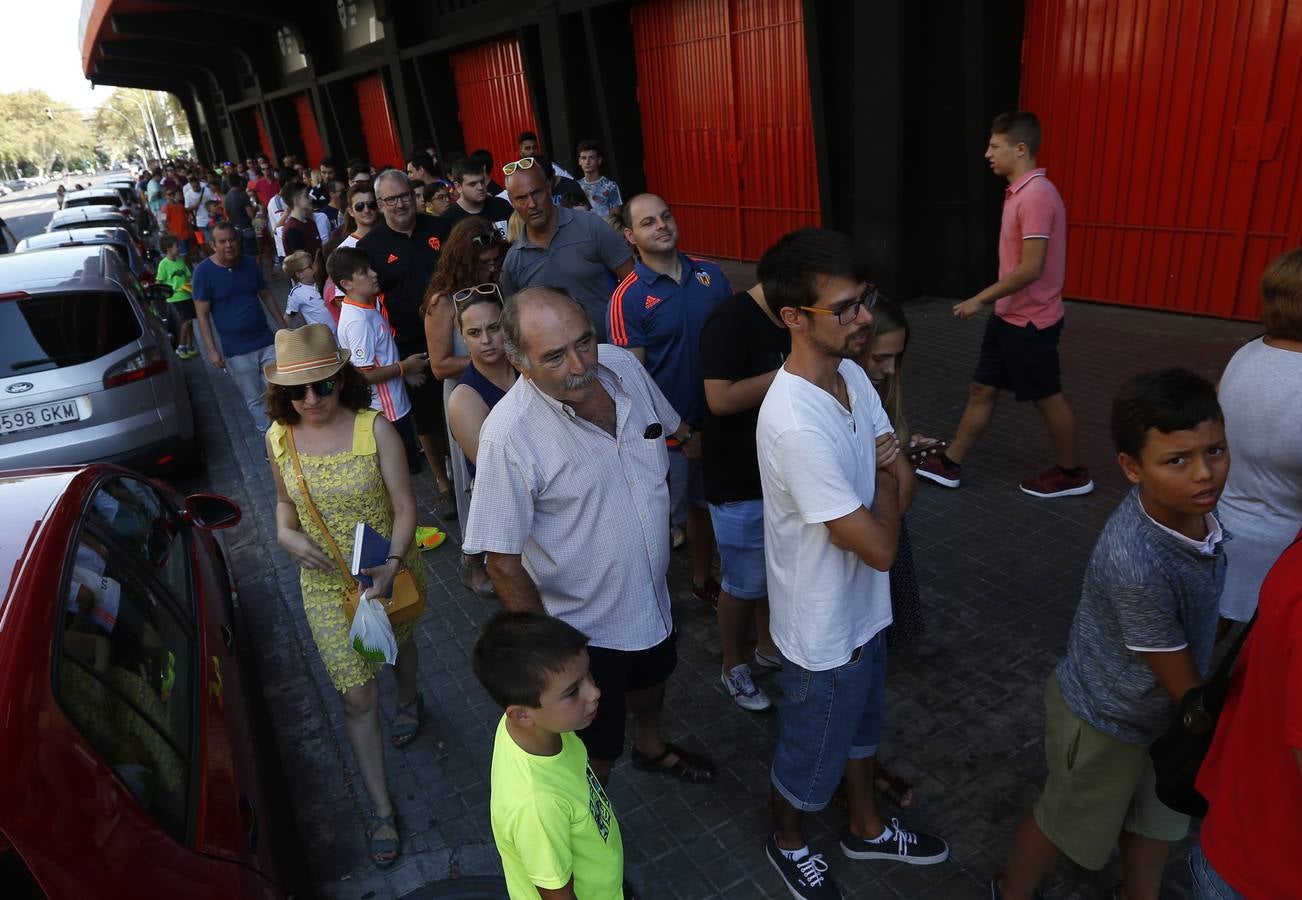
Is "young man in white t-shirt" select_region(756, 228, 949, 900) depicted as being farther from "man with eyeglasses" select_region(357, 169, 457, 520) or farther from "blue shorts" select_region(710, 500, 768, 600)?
"man with eyeglasses" select_region(357, 169, 457, 520)

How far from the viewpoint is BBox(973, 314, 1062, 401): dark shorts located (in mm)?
4758

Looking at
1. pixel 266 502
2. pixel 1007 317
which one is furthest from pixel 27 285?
pixel 1007 317

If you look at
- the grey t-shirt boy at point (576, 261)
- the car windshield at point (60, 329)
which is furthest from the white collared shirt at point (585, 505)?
the car windshield at point (60, 329)

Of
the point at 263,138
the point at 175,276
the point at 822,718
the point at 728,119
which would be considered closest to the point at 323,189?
the point at 175,276

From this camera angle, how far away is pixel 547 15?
38.1 feet

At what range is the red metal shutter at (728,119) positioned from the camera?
9672 mm

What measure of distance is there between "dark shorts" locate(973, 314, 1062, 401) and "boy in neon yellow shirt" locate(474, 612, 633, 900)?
3.68 metres

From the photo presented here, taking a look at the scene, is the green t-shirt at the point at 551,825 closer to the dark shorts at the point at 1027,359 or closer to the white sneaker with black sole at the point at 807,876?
the white sneaker with black sole at the point at 807,876

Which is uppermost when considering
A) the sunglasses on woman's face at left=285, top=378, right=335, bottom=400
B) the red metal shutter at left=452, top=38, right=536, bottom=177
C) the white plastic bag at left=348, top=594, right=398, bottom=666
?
the red metal shutter at left=452, top=38, right=536, bottom=177

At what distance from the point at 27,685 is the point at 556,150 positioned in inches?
475

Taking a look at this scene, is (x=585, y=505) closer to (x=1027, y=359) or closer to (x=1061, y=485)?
(x=1027, y=359)

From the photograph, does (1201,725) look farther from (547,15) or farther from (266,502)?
(547,15)

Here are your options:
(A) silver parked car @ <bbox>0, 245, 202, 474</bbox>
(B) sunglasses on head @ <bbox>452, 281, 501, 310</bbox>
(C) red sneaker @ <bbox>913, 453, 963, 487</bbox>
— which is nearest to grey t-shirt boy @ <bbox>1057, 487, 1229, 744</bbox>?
(B) sunglasses on head @ <bbox>452, 281, 501, 310</bbox>

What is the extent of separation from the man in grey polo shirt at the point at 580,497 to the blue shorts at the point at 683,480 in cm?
118
